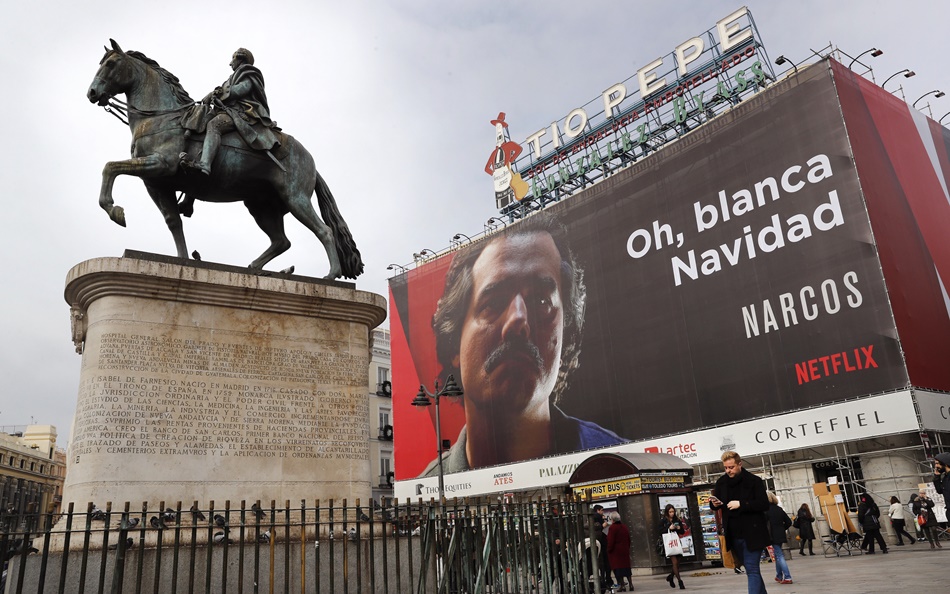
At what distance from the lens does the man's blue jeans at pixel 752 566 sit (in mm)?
6562

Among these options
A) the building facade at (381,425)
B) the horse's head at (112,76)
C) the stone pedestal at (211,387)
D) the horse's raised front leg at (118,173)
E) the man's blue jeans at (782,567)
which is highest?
the building facade at (381,425)

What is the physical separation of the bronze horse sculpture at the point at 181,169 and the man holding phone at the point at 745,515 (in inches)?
197

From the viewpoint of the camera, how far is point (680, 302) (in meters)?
30.4

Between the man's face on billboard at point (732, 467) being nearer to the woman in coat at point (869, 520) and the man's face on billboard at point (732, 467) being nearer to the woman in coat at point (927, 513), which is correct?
the woman in coat at point (869, 520)

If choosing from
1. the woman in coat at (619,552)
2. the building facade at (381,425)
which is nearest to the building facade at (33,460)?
the building facade at (381,425)

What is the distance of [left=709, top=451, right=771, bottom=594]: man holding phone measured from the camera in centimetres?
659

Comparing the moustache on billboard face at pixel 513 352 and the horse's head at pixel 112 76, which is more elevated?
the moustache on billboard face at pixel 513 352

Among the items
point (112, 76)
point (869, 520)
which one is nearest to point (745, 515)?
point (112, 76)

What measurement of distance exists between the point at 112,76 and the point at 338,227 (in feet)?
10.2

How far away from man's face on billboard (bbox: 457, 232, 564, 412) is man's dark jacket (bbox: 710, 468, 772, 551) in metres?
28.4

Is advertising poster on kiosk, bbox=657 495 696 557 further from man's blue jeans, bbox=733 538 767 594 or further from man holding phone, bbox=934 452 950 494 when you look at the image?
man's blue jeans, bbox=733 538 767 594

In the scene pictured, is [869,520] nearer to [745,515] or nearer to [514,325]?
[745,515]

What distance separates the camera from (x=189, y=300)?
784 centimetres

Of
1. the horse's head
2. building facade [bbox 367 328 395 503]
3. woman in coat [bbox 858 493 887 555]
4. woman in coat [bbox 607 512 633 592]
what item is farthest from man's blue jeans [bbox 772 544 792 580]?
building facade [bbox 367 328 395 503]
